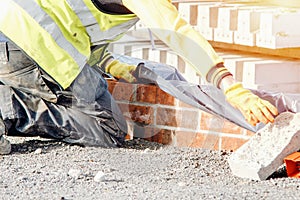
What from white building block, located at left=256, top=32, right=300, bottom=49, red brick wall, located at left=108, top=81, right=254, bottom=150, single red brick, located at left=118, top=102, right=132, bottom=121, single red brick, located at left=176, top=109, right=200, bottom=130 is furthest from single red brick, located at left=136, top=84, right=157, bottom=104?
white building block, located at left=256, top=32, right=300, bottom=49

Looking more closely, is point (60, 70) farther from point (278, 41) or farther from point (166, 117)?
point (278, 41)

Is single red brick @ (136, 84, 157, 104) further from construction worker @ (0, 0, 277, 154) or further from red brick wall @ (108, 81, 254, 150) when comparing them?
construction worker @ (0, 0, 277, 154)

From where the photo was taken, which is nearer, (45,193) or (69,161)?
(45,193)

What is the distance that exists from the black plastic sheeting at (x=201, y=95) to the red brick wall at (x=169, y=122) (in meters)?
0.05

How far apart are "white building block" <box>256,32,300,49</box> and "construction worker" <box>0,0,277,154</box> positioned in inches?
33.4

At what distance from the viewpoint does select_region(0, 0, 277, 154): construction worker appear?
4.70 m

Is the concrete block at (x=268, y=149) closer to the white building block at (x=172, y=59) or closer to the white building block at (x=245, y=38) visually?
the white building block at (x=245, y=38)

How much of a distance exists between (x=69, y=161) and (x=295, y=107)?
4.73 feet

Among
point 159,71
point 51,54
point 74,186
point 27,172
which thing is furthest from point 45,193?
point 159,71

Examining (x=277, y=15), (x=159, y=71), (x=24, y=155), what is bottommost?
(x=24, y=155)

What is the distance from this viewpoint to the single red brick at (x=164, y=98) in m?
5.04

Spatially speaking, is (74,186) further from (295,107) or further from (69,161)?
(295,107)

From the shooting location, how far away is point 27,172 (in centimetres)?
422

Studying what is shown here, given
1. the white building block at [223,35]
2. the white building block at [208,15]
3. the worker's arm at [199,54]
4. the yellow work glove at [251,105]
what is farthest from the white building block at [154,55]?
the yellow work glove at [251,105]
